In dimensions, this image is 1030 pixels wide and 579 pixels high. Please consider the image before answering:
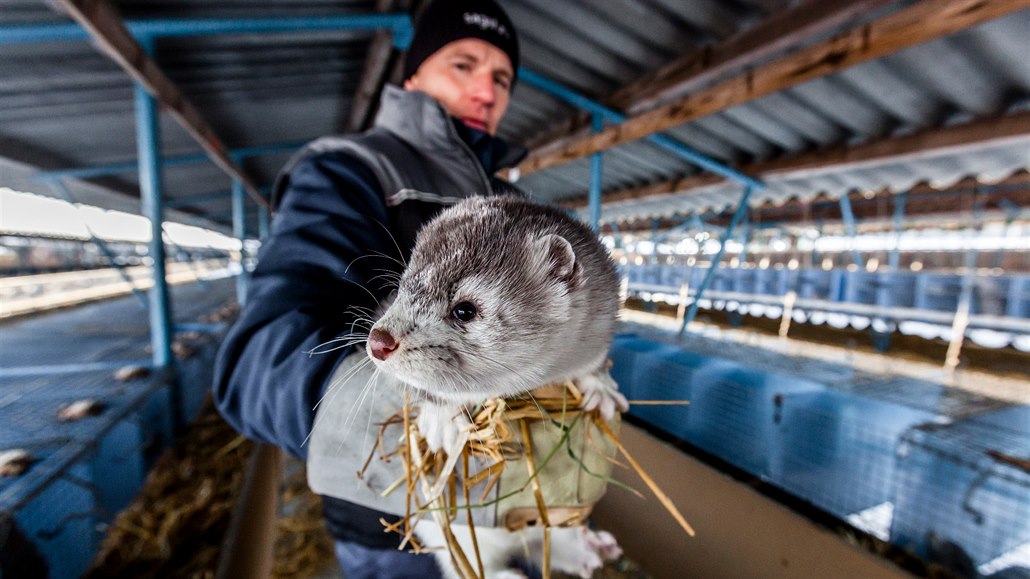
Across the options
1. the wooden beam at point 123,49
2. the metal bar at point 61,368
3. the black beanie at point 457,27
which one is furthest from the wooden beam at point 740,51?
the metal bar at point 61,368

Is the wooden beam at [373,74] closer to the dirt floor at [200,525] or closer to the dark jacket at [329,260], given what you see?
the dark jacket at [329,260]

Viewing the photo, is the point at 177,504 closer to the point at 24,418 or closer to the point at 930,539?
the point at 24,418

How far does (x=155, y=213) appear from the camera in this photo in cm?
346

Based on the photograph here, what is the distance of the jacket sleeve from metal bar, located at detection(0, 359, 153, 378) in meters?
3.10

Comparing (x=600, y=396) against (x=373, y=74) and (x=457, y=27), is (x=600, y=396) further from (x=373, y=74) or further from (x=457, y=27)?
(x=373, y=74)

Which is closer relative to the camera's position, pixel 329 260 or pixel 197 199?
pixel 329 260

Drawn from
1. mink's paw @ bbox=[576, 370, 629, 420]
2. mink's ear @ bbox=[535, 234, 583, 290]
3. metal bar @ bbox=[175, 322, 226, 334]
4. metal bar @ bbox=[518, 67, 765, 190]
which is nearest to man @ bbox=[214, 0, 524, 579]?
mink's ear @ bbox=[535, 234, 583, 290]

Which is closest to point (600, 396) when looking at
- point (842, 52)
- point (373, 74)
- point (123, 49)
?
point (842, 52)

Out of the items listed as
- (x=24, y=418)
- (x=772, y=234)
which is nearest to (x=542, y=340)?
(x=24, y=418)

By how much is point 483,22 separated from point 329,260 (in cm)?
139

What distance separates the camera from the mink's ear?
96 centimetres

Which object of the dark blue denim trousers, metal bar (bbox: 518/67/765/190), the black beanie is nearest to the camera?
the dark blue denim trousers

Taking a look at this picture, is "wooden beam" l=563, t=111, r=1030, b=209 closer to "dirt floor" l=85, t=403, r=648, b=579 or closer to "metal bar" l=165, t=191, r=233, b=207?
"dirt floor" l=85, t=403, r=648, b=579

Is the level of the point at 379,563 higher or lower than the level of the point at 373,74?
lower
